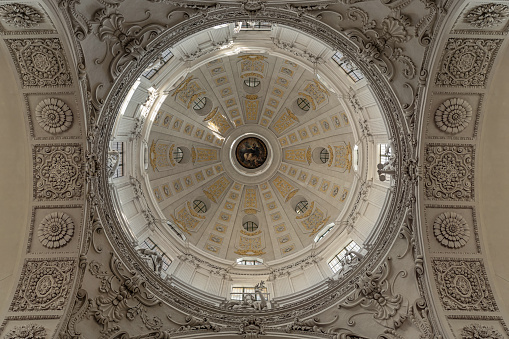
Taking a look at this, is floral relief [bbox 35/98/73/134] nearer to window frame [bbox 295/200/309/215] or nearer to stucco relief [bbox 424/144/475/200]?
stucco relief [bbox 424/144/475/200]

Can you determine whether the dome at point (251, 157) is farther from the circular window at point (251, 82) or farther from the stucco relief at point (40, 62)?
the stucco relief at point (40, 62)

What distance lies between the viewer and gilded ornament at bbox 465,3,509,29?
15672 millimetres

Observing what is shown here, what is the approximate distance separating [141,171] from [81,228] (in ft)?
26.4

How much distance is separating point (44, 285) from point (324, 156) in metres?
20.6

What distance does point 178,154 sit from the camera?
3234cm

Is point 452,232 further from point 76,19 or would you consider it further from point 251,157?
point 251,157

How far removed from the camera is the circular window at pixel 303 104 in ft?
104

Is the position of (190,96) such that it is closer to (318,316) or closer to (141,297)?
(141,297)

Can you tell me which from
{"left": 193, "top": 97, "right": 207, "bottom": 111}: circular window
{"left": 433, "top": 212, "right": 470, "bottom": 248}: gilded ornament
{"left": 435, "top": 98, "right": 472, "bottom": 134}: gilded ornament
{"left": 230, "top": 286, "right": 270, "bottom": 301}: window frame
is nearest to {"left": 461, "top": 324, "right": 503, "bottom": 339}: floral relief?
{"left": 433, "top": 212, "right": 470, "bottom": 248}: gilded ornament

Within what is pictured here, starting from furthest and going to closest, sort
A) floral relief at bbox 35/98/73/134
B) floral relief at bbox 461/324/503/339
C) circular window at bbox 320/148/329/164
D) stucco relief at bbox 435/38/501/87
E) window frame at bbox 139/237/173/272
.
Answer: circular window at bbox 320/148/329/164
window frame at bbox 139/237/173/272
floral relief at bbox 35/98/73/134
stucco relief at bbox 435/38/501/87
floral relief at bbox 461/324/503/339

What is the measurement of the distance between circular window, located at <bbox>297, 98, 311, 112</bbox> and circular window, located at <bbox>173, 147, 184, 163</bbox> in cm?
953

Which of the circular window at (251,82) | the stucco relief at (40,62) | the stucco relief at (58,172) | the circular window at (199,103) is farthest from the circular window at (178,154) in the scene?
the stucco relief at (40,62)

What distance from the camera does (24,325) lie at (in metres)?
A: 16.9

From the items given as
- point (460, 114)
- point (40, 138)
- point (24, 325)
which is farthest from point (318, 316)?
point (40, 138)
